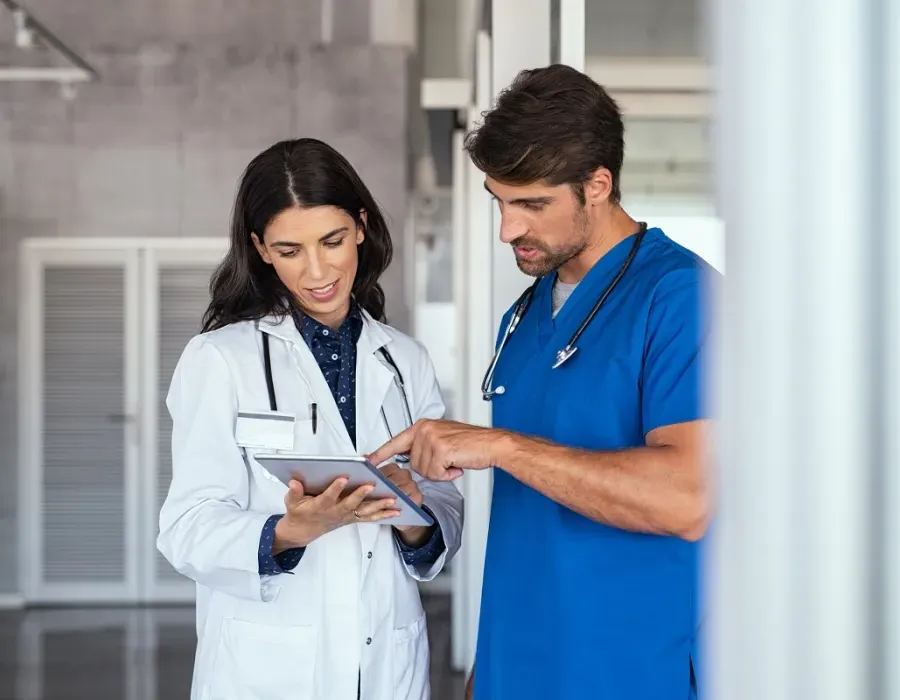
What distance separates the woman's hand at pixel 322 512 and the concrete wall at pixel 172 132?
18.2 feet

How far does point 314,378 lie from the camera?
176 cm

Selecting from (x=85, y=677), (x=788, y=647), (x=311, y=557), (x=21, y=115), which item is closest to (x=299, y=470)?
(x=311, y=557)

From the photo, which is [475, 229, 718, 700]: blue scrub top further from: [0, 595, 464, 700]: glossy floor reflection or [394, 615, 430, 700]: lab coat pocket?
[0, 595, 464, 700]: glossy floor reflection

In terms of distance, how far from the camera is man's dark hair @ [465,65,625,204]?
1493 millimetres

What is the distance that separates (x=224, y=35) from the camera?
23.1 ft

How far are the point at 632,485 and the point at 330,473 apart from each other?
0.42 metres

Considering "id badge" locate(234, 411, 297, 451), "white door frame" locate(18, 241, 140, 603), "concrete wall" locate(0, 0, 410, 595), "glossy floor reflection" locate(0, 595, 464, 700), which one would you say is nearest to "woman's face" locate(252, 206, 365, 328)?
"id badge" locate(234, 411, 297, 451)

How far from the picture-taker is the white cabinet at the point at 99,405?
7035mm

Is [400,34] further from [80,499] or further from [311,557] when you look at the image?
[311,557]

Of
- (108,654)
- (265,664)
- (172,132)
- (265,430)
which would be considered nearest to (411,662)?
(265,664)

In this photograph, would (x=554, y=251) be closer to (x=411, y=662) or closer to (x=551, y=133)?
(x=551, y=133)

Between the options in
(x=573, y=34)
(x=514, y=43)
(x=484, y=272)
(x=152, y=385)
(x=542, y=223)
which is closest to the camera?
(x=542, y=223)

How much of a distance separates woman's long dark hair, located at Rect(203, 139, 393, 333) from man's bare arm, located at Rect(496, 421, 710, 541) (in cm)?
67

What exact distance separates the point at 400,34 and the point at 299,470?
603 centimetres
